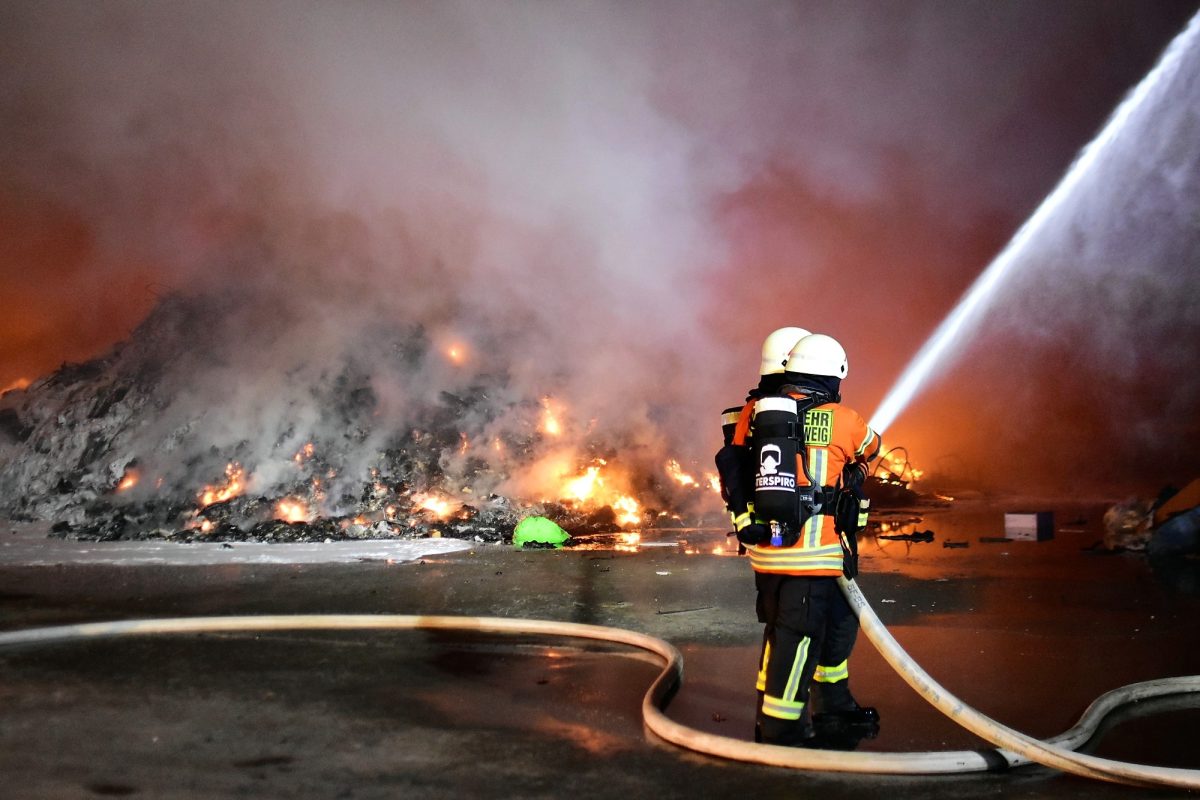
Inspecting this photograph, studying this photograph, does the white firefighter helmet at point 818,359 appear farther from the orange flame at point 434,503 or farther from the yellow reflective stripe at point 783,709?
the orange flame at point 434,503

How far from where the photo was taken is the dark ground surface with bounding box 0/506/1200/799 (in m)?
3.05

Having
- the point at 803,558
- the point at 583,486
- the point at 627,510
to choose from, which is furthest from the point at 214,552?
the point at 803,558

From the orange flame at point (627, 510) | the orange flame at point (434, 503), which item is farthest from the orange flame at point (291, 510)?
the orange flame at point (627, 510)

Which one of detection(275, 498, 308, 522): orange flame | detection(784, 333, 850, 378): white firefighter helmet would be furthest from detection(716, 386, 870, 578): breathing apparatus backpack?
detection(275, 498, 308, 522): orange flame

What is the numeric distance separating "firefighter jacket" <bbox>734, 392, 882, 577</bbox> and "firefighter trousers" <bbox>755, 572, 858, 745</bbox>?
8 cm

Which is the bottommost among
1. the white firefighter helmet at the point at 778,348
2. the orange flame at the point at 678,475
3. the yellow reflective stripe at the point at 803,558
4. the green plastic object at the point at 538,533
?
the green plastic object at the point at 538,533

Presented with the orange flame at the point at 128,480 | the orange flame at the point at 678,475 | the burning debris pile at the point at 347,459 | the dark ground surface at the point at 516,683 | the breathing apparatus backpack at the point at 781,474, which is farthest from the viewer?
the orange flame at the point at 128,480

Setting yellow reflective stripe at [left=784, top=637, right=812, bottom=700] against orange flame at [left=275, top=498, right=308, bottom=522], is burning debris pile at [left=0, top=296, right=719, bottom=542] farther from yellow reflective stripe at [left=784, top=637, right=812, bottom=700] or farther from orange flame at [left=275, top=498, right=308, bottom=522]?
yellow reflective stripe at [left=784, top=637, right=812, bottom=700]

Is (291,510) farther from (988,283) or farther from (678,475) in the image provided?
(988,283)

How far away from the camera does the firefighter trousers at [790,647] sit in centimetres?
348

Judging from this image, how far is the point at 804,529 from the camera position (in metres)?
3.58

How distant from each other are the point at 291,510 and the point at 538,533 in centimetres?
522

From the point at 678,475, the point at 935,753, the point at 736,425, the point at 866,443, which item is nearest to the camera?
the point at 935,753

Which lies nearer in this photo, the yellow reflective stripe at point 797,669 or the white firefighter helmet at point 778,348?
the yellow reflective stripe at point 797,669
